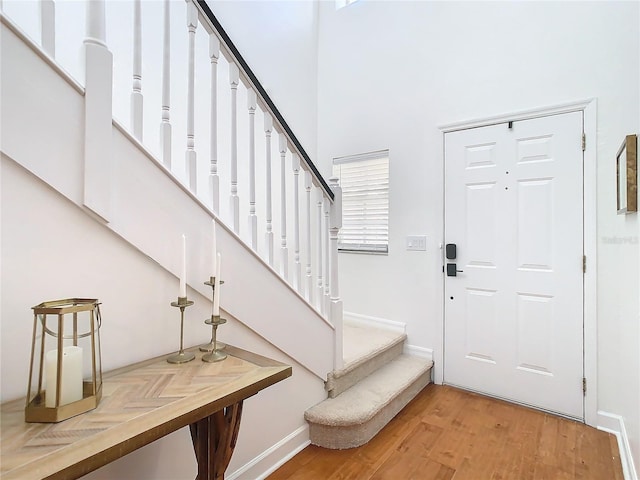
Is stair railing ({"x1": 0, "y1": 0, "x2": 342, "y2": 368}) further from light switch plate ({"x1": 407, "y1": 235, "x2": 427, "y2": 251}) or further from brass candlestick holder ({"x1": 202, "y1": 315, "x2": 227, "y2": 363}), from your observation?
light switch plate ({"x1": 407, "y1": 235, "x2": 427, "y2": 251})

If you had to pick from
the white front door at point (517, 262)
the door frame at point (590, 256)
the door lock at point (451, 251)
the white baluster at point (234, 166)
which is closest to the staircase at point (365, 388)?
the white front door at point (517, 262)

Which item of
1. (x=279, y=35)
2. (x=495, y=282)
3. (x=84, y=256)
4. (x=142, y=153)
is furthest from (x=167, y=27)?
(x=495, y=282)

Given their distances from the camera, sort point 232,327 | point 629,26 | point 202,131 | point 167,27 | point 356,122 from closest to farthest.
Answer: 1. point 167,27
2. point 232,327
3. point 629,26
4. point 202,131
5. point 356,122

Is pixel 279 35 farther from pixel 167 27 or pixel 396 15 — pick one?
pixel 167 27

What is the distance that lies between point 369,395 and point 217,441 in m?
1.31

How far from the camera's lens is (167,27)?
1336mm

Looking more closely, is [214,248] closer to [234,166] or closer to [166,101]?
[234,166]

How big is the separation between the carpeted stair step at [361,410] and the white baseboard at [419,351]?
1.07 feet

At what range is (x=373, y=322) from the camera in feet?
10.6

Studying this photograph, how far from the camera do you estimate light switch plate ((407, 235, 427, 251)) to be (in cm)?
296

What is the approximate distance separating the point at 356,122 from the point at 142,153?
8.19 feet

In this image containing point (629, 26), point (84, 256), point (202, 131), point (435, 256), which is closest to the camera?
point (84, 256)

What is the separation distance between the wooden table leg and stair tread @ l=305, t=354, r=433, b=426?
0.92m

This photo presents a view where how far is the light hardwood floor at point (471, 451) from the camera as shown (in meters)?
1.80
